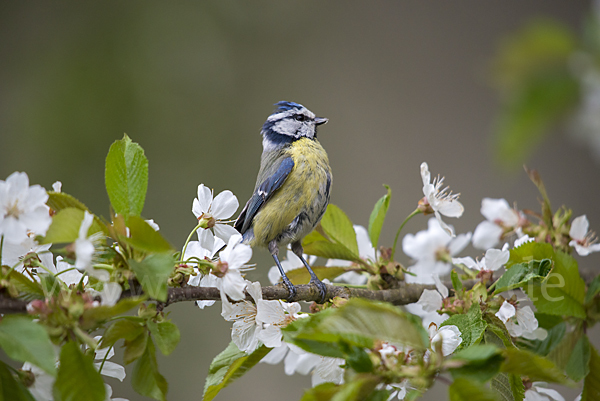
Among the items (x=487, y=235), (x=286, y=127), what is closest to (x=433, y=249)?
(x=487, y=235)

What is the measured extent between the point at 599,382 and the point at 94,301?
830 millimetres

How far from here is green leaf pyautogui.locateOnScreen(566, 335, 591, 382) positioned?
84cm

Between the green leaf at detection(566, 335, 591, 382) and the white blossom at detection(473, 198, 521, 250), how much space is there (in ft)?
1.01

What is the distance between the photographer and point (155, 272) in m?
0.61

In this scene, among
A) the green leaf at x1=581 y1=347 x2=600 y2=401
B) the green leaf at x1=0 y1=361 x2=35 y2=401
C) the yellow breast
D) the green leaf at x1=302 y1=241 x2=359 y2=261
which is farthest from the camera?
the yellow breast

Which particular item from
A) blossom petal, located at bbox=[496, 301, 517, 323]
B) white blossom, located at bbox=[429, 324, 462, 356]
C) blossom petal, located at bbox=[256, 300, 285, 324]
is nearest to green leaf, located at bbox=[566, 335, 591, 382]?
blossom petal, located at bbox=[496, 301, 517, 323]

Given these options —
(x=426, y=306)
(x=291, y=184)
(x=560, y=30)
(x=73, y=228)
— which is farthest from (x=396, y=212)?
(x=73, y=228)

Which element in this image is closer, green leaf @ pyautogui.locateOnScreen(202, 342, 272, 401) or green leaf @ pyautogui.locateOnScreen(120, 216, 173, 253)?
green leaf @ pyautogui.locateOnScreen(120, 216, 173, 253)

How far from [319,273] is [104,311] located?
0.58m

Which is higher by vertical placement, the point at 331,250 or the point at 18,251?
the point at 18,251

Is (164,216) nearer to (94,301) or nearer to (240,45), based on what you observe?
(240,45)

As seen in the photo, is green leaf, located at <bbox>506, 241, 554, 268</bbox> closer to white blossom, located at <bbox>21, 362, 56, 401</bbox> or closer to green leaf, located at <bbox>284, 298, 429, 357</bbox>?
green leaf, located at <bbox>284, 298, 429, 357</bbox>

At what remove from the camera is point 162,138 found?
3.19 meters

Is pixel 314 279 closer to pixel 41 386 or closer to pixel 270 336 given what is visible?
pixel 270 336
